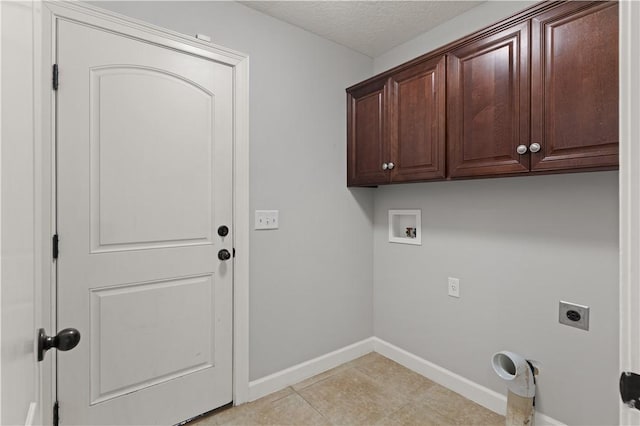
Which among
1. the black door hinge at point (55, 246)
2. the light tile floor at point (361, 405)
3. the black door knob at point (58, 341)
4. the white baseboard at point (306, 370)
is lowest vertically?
the light tile floor at point (361, 405)

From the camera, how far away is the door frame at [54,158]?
137 centimetres

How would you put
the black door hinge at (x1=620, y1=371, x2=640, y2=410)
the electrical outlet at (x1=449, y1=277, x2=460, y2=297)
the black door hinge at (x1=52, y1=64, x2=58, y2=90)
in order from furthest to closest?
1. the electrical outlet at (x1=449, y1=277, x2=460, y2=297)
2. the black door hinge at (x1=52, y1=64, x2=58, y2=90)
3. the black door hinge at (x1=620, y1=371, x2=640, y2=410)

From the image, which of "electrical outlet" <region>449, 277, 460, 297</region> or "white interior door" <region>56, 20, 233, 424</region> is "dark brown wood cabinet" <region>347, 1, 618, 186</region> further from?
"white interior door" <region>56, 20, 233, 424</region>

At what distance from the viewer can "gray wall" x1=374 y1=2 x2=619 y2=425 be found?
1.53 metres

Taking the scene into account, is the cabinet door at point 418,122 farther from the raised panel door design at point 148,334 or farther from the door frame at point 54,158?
the raised panel door design at point 148,334

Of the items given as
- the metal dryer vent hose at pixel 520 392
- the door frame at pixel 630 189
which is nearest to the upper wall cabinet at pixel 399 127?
the metal dryer vent hose at pixel 520 392

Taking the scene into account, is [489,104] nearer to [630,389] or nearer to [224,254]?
[630,389]

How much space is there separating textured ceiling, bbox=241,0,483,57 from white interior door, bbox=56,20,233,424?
64cm

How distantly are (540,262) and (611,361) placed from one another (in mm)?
535

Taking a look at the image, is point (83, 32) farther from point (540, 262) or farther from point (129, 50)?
point (540, 262)

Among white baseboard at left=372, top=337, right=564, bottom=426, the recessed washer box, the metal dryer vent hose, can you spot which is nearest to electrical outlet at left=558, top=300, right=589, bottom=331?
the metal dryer vent hose

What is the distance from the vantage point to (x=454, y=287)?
2.12 meters

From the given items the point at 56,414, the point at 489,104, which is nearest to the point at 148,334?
the point at 56,414

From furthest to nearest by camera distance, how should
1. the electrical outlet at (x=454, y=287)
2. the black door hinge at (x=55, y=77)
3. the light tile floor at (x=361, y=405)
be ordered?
1. the electrical outlet at (x=454, y=287)
2. the light tile floor at (x=361, y=405)
3. the black door hinge at (x=55, y=77)
